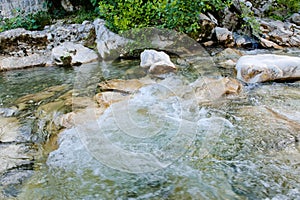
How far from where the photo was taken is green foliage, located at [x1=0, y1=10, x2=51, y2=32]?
25.0 feet

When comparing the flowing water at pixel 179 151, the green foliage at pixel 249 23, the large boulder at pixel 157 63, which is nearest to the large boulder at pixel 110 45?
the large boulder at pixel 157 63

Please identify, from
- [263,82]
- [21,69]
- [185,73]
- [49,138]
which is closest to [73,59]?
[21,69]

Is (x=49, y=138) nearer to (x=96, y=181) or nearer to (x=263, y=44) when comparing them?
(x=96, y=181)

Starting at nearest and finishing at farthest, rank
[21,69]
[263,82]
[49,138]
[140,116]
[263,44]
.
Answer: [49,138] < [140,116] < [263,82] < [21,69] < [263,44]

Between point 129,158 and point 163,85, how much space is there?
1.92 metres

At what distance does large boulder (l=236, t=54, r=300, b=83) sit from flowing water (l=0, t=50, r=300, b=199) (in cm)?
27

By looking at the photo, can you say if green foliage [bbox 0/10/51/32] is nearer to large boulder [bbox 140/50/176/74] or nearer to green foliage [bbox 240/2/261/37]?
large boulder [bbox 140/50/176/74]

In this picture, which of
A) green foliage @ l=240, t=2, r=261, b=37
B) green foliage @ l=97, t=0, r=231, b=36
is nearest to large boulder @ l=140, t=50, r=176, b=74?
green foliage @ l=97, t=0, r=231, b=36

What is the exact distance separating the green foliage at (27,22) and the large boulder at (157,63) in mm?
4365

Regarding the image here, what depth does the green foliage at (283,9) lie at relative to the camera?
9.57m

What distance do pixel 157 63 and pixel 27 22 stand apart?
513 centimetres

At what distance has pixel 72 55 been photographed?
6164 mm

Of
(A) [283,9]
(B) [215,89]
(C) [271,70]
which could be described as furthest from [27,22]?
(A) [283,9]

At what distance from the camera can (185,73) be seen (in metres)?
4.70
